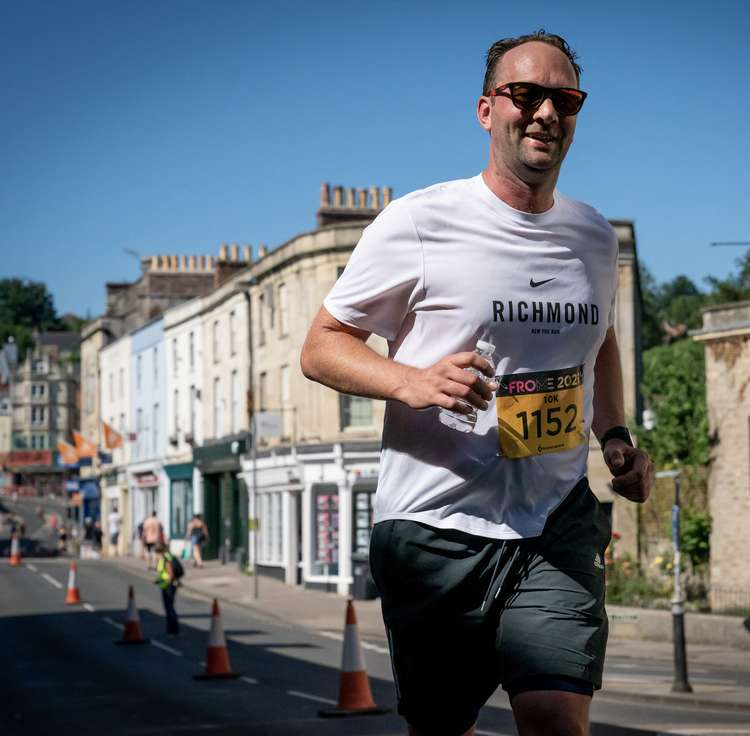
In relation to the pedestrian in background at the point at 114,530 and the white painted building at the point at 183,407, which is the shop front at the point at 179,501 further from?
the pedestrian in background at the point at 114,530

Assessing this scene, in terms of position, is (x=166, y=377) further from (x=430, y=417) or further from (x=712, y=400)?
(x=430, y=417)

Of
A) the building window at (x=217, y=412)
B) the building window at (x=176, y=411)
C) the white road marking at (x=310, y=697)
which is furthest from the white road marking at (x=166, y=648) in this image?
the building window at (x=176, y=411)

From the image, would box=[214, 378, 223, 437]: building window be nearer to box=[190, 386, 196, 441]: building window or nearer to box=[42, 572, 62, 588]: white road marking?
box=[190, 386, 196, 441]: building window

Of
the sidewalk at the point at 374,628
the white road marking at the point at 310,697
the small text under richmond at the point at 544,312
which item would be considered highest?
the small text under richmond at the point at 544,312

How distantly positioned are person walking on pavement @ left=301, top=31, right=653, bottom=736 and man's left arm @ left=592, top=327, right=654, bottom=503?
15 mm

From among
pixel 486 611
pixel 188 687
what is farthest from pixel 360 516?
pixel 486 611

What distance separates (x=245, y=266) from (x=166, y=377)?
8.74m

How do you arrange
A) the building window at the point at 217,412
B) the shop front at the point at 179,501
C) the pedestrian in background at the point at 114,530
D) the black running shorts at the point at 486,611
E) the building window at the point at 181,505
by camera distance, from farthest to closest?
1. the pedestrian in background at the point at 114,530
2. the building window at the point at 181,505
3. the shop front at the point at 179,501
4. the building window at the point at 217,412
5. the black running shorts at the point at 486,611

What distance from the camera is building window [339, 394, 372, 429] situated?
42.9 m

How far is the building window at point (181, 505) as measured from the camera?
6019 cm

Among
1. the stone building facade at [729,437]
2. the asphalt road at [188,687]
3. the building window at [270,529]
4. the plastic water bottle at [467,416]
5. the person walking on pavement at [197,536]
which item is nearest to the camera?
the plastic water bottle at [467,416]

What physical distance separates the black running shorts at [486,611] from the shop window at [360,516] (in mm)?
38284

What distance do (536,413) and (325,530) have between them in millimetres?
39860

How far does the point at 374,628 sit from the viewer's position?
96.5ft
